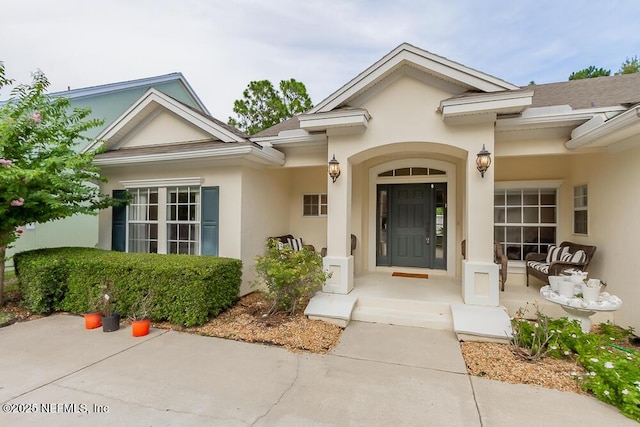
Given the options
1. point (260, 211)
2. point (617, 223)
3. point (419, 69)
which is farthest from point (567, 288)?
point (260, 211)

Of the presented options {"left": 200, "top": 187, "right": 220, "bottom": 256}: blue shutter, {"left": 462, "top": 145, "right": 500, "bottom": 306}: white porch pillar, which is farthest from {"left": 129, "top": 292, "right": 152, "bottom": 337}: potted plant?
{"left": 462, "top": 145, "right": 500, "bottom": 306}: white porch pillar

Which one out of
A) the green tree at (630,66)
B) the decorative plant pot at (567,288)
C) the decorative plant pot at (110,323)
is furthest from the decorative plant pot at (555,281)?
the green tree at (630,66)

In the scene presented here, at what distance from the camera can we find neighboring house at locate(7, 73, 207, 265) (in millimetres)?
10266

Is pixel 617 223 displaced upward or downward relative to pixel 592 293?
upward

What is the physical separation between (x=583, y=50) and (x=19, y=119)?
706 inches

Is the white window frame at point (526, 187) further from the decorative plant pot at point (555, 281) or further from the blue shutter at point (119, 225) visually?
the blue shutter at point (119, 225)

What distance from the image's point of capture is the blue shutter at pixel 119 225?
7.39 meters

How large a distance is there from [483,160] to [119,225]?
28.4ft

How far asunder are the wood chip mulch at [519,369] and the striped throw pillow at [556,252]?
339cm

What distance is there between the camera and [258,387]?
315 cm

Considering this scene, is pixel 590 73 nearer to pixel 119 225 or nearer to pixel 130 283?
pixel 130 283

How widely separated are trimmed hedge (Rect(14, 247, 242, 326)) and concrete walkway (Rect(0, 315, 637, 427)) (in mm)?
612

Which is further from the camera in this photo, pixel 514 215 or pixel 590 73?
pixel 590 73

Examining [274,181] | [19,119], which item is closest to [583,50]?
[274,181]
